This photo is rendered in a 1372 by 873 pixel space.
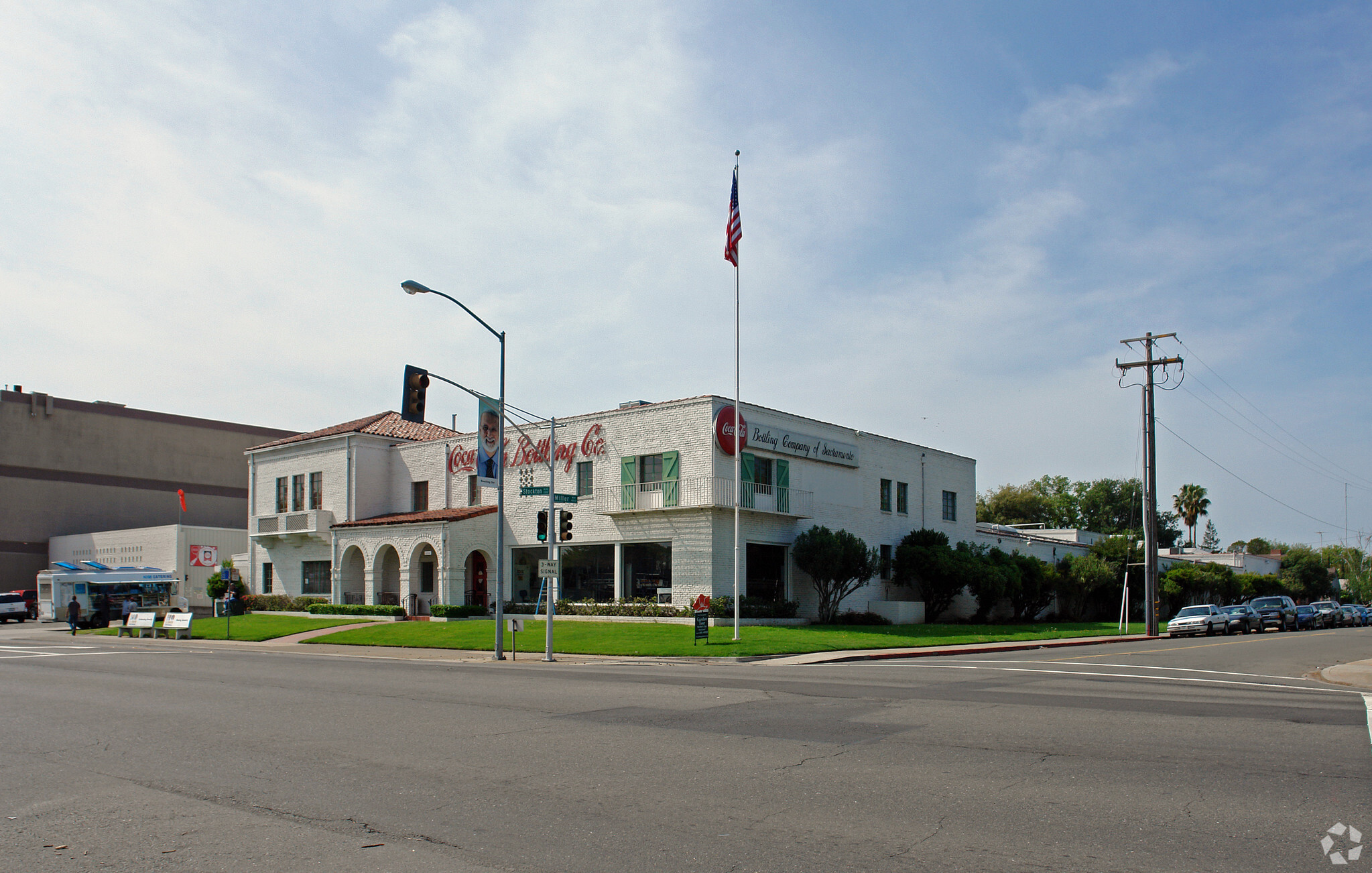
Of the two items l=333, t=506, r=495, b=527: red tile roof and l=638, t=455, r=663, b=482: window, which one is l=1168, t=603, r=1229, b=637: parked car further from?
l=333, t=506, r=495, b=527: red tile roof

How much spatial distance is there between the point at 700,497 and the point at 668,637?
260 inches

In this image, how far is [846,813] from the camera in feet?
24.2

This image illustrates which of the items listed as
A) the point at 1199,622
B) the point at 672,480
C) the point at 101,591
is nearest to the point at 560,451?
the point at 672,480

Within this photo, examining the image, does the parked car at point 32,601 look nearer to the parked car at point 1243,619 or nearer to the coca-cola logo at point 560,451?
the coca-cola logo at point 560,451

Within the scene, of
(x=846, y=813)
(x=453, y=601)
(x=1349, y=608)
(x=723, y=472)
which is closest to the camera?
(x=846, y=813)

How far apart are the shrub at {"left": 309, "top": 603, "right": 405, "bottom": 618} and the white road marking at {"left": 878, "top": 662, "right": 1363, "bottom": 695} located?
81.6 ft

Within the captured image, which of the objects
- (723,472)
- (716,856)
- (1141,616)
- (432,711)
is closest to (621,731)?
(432,711)

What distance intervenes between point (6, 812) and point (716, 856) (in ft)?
18.2

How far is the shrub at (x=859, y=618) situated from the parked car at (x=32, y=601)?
149 ft

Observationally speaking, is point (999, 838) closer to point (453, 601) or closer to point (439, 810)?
point (439, 810)

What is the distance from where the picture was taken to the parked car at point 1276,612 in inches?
1951

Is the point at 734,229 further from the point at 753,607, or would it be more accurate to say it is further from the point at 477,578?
the point at 477,578

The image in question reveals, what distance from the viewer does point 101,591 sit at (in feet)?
160

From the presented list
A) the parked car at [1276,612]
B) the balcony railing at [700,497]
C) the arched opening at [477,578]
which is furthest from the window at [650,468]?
the parked car at [1276,612]
